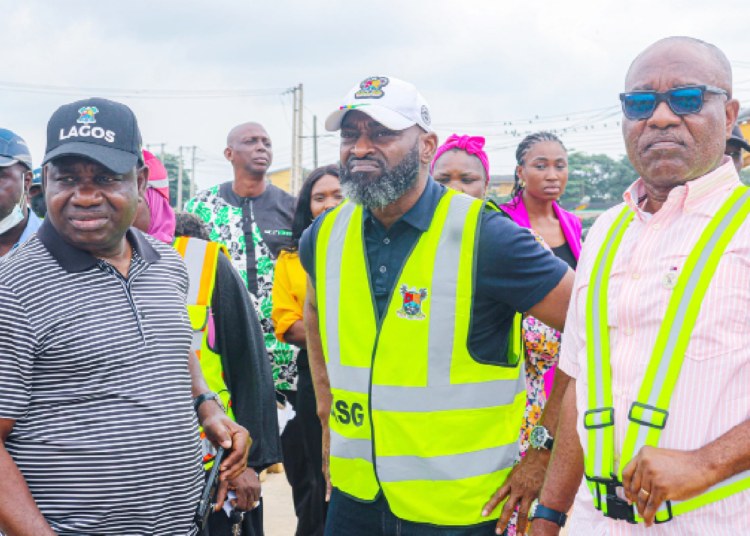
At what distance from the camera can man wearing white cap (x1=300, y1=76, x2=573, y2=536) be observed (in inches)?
97.0

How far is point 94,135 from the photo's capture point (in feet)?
7.29

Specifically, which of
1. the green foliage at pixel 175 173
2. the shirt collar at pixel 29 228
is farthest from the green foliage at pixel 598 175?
the shirt collar at pixel 29 228

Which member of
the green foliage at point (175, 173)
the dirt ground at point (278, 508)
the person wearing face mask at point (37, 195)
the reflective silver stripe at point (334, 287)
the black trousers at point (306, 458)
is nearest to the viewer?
the reflective silver stripe at point (334, 287)

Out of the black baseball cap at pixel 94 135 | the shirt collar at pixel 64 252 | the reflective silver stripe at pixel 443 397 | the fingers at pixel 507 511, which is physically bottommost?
the fingers at pixel 507 511

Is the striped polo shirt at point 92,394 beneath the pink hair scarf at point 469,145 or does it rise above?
beneath

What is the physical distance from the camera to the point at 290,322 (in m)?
4.39

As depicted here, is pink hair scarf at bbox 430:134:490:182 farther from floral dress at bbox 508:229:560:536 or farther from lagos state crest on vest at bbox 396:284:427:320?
lagos state crest on vest at bbox 396:284:427:320

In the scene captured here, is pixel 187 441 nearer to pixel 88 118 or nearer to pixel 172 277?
pixel 172 277

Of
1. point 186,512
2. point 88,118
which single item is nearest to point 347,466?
point 186,512

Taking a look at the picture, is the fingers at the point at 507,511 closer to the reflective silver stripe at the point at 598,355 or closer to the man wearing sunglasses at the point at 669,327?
the man wearing sunglasses at the point at 669,327

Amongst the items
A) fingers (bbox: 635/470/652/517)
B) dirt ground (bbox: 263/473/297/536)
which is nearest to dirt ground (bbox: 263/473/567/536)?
dirt ground (bbox: 263/473/297/536)

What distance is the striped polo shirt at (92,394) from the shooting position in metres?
1.99

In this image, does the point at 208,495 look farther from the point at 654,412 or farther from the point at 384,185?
the point at 654,412

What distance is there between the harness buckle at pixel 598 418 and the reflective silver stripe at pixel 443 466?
0.62 metres
